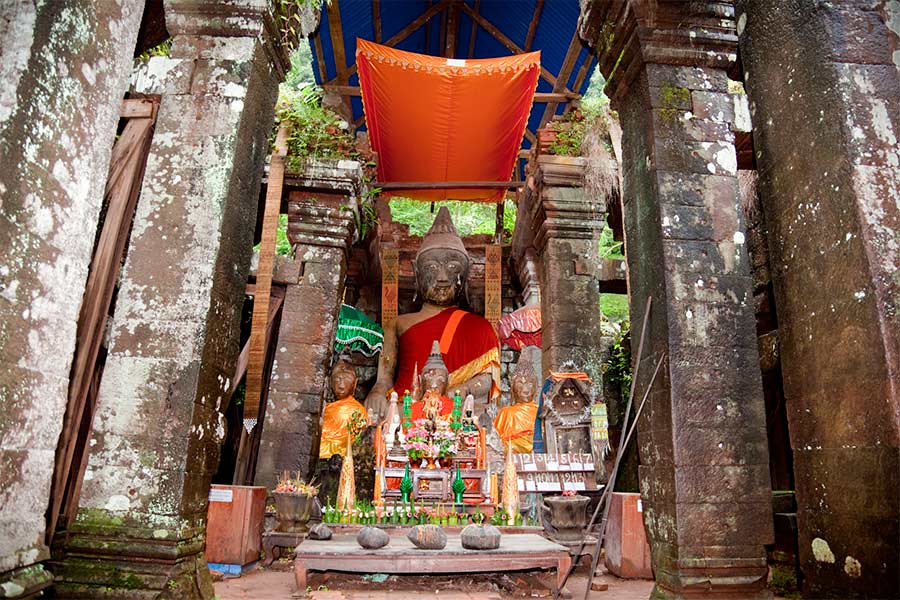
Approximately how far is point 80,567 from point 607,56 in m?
4.95

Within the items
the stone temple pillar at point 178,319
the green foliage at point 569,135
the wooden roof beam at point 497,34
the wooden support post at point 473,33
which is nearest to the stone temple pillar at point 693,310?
the stone temple pillar at point 178,319

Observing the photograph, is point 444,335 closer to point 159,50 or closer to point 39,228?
point 159,50

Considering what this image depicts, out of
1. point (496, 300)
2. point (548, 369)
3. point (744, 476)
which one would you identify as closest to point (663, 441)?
point (744, 476)

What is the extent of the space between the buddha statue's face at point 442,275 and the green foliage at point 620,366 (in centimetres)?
292

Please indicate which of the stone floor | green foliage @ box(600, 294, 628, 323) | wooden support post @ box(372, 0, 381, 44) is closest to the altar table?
the stone floor

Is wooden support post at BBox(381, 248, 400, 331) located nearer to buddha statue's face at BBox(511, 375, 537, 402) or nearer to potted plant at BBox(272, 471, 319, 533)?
buddha statue's face at BBox(511, 375, 537, 402)

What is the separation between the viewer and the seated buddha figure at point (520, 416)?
25.0 ft

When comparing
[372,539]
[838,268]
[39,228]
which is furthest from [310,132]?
[838,268]

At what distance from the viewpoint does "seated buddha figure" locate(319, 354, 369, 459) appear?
7.16 metres

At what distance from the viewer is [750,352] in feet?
12.2

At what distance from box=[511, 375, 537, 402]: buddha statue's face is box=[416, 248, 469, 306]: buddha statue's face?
2684mm

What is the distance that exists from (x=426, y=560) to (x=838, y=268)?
10.7ft

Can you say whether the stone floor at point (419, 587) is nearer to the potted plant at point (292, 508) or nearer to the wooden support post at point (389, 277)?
the potted plant at point (292, 508)

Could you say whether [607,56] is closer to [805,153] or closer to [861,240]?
[805,153]
